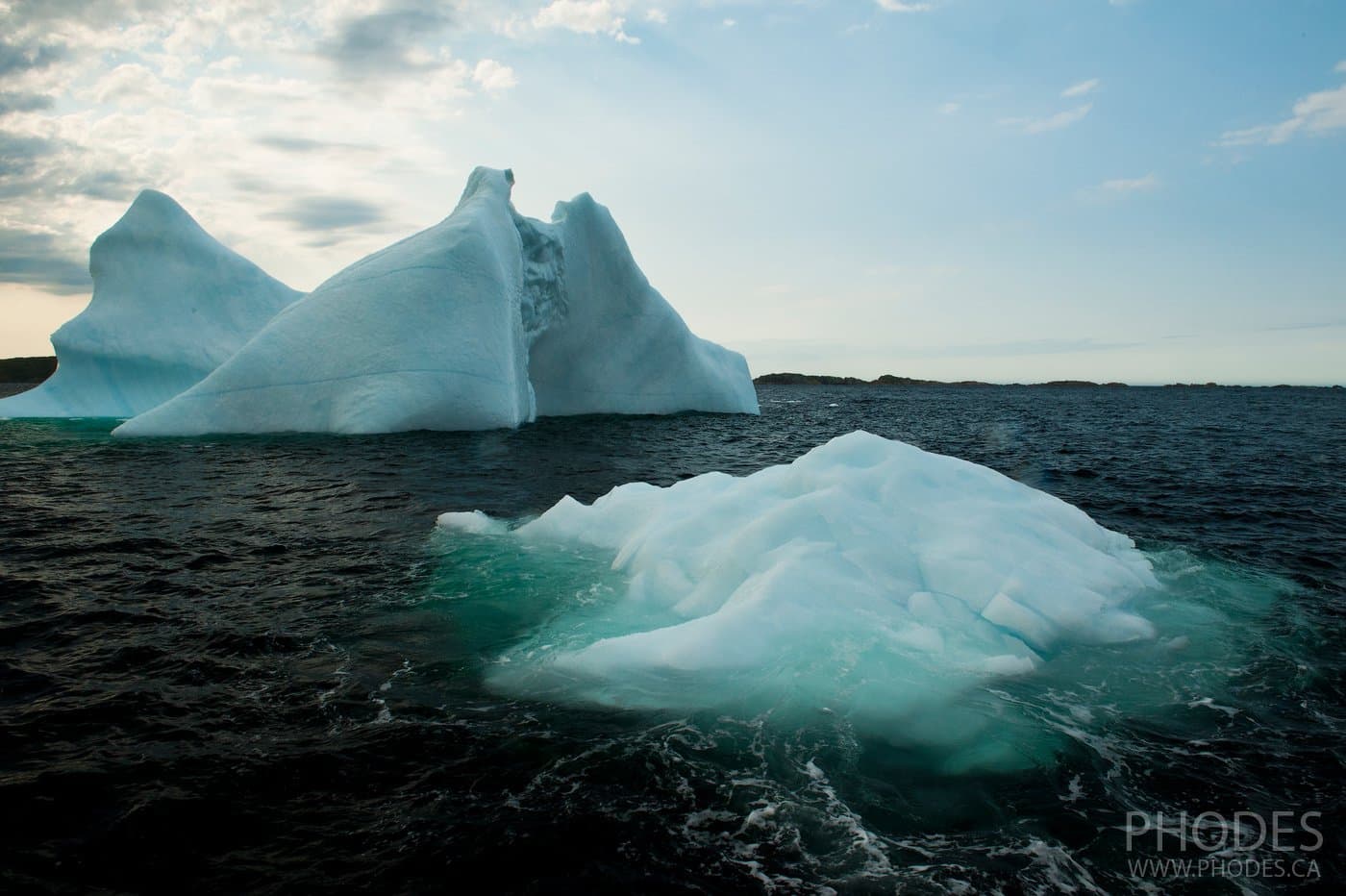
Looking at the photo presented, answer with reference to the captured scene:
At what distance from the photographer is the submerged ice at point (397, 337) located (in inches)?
773

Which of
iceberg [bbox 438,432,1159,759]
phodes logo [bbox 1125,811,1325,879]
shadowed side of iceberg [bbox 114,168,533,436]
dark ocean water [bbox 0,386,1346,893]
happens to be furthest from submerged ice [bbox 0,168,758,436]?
phodes logo [bbox 1125,811,1325,879]

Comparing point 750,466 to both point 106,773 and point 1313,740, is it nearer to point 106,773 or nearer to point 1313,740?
point 1313,740

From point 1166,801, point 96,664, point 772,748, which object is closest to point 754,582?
point 772,748

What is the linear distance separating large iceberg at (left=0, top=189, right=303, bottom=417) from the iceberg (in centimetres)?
2551

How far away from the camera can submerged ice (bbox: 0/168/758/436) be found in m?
19.6

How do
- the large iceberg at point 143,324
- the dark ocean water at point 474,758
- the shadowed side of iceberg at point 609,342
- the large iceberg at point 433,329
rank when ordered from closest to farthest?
the dark ocean water at point 474,758
the large iceberg at point 433,329
the large iceberg at point 143,324
the shadowed side of iceberg at point 609,342

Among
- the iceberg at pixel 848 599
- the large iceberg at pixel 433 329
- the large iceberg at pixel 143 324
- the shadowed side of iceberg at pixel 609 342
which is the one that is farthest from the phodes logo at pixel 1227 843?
the large iceberg at pixel 143 324

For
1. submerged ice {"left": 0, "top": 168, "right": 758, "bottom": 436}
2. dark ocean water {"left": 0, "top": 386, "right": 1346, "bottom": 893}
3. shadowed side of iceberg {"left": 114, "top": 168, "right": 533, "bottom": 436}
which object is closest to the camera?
dark ocean water {"left": 0, "top": 386, "right": 1346, "bottom": 893}

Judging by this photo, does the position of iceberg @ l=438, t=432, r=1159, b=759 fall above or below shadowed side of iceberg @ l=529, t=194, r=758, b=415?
below

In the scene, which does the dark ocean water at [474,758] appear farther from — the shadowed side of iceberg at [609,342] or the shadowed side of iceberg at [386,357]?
the shadowed side of iceberg at [609,342]

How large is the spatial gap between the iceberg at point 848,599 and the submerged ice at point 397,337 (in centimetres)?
1378

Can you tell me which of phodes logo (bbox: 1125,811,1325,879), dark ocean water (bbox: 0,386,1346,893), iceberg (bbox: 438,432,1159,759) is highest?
iceberg (bbox: 438,432,1159,759)

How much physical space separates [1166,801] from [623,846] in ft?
9.57

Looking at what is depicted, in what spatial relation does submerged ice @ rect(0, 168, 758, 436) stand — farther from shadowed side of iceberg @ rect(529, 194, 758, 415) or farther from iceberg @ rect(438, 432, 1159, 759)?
iceberg @ rect(438, 432, 1159, 759)
